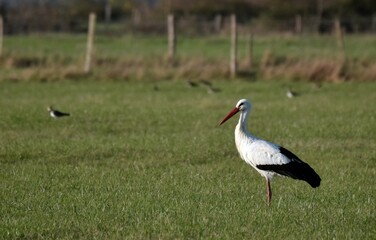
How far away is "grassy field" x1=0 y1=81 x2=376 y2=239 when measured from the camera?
7.58 meters

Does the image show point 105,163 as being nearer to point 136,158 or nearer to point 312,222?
point 136,158

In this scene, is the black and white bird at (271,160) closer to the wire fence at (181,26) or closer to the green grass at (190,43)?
the green grass at (190,43)

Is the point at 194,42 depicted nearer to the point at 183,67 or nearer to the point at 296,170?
the point at 183,67

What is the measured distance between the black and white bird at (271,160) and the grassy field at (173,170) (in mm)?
292

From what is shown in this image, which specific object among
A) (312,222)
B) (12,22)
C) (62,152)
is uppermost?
(312,222)

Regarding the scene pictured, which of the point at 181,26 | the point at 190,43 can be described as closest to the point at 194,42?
the point at 190,43

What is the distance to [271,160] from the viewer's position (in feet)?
28.6

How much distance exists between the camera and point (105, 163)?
36.4 ft

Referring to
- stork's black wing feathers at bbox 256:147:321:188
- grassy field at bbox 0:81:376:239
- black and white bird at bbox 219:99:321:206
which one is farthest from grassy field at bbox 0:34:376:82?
stork's black wing feathers at bbox 256:147:321:188

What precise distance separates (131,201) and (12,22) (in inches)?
1485

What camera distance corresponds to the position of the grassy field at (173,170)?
7578 mm

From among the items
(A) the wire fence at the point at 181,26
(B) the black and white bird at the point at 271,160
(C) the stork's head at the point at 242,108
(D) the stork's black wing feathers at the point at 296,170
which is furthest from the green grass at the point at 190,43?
(D) the stork's black wing feathers at the point at 296,170

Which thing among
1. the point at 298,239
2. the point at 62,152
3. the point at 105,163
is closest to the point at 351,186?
the point at 298,239

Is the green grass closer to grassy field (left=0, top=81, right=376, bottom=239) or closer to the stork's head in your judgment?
grassy field (left=0, top=81, right=376, bottom=239)
